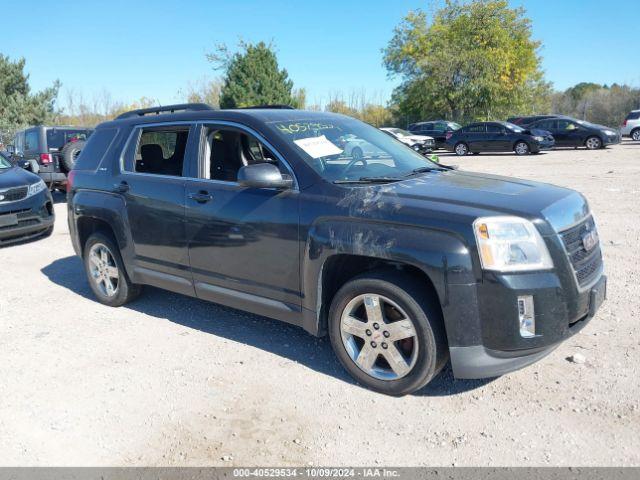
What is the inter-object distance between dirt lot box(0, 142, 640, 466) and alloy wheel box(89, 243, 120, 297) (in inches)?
12.3

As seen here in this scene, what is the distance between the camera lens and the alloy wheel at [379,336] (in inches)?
133

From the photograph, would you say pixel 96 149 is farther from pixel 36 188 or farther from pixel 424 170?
pixel 36 188

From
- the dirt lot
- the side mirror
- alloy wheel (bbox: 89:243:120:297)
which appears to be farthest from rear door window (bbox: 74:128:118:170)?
the side mirror

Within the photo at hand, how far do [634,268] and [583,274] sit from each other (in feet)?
9.98

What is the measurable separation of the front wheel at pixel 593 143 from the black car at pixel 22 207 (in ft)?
74.9

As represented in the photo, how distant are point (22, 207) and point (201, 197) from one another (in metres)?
5.57

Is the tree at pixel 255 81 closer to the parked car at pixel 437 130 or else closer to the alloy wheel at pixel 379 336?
the parked car at pixel 437 130

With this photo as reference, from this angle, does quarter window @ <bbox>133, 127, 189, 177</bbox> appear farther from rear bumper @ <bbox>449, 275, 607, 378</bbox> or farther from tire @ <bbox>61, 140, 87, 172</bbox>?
tire @ <bbox>61, 140, 87, 172</bbox>

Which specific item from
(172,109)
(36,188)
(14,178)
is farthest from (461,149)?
(172,109)

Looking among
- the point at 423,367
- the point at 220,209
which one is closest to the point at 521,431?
the point at 423,367

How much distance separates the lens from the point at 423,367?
10.8 feet

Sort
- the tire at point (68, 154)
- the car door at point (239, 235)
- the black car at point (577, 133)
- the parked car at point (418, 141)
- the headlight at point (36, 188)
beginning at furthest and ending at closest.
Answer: the parked car at point (418, 141) → the black car at point (577, 133) → the tire at point (68, 154) → the headlight at point (36, 188) → the car door at point (239, 235)

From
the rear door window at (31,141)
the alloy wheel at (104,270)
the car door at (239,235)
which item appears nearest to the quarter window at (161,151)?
the car door at (239,235)

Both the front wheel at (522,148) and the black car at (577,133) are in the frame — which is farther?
the black car at (577,133)
